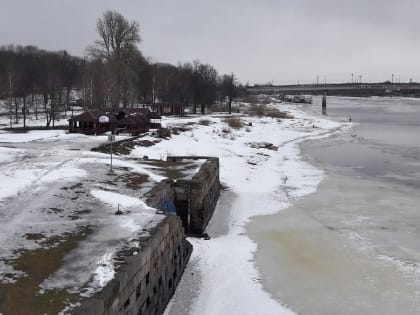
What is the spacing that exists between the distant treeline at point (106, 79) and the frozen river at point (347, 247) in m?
33.7

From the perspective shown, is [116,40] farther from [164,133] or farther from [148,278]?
[148,278]

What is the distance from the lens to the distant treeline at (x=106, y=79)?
64.6 m

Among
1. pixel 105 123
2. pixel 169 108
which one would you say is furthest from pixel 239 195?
pixel 169 108

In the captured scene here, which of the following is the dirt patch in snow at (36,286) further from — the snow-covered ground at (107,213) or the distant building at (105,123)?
the distant building at (105,123)

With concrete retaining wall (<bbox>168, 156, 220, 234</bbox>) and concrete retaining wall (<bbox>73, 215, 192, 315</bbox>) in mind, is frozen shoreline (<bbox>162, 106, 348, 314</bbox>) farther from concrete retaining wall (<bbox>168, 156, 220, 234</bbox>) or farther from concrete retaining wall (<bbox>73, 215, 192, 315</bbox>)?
concrete retaining wall (<bbox>168, 156, 220, 234</bbox>)

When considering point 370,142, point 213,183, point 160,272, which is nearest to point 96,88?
point 370,142

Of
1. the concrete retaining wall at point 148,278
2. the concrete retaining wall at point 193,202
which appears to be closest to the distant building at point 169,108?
the concrete retaining wall at point 193,202

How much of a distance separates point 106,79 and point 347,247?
51.8 meters

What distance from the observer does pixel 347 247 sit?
1839 centimetres

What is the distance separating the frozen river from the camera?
14.1 meters

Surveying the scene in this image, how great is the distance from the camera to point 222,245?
18.7m

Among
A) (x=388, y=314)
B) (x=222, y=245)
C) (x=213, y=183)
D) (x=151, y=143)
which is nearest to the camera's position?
(x=388, y=314)

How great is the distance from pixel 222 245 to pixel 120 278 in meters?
8.64

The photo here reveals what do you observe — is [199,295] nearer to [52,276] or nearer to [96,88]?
[52,276]
